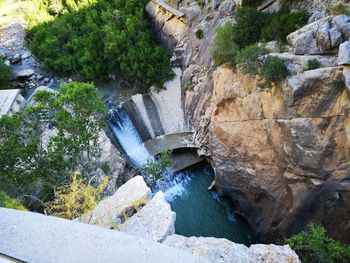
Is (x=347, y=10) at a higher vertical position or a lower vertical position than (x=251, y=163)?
higher

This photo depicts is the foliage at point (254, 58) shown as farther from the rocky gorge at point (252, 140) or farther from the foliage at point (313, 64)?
the foliage at point (313, 64)

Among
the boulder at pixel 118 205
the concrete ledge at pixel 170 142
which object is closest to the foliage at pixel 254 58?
the boulder at pixel 118 205

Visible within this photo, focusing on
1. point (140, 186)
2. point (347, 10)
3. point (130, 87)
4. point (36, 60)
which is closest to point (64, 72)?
point (36, 60)

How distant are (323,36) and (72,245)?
11.9 m

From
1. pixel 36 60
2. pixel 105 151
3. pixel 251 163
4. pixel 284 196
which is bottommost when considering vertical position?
pixel 284 196

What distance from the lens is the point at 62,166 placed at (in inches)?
488

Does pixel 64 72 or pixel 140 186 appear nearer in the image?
pixel 140 186

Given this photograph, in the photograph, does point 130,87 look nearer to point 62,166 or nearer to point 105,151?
point 105,151

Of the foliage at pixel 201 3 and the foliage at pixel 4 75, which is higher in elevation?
the foliage at pixel 4 75

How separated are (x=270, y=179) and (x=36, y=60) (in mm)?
21639

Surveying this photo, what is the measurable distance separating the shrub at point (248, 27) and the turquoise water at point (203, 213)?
8.58 meters

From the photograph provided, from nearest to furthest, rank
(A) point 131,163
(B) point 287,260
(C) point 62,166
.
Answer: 1. (B) point 287,260
2. (C) point 62,166
3. (A) point 131,163

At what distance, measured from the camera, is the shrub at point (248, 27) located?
15695mm

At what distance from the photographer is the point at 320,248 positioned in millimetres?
10656
